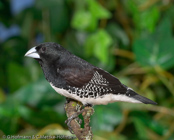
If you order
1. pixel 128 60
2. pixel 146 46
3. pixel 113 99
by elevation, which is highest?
pixel 128 60

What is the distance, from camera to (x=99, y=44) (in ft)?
5.39

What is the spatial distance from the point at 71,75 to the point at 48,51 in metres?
0.10

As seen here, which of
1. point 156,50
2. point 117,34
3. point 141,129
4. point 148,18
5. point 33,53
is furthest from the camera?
point 117,34

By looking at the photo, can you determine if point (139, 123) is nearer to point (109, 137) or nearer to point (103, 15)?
point (109, 137)

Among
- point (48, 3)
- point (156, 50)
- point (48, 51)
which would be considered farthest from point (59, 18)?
point (48, 51)

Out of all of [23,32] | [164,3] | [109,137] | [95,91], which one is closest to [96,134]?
[109,137]

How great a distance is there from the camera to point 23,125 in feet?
5.76

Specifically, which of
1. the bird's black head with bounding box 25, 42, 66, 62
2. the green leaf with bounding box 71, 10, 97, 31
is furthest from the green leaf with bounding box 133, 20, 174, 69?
the bird's black head with bounding box 25, 42, 66, 62

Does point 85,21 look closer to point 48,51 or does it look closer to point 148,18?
point 148,18

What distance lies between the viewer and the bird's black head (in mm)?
906

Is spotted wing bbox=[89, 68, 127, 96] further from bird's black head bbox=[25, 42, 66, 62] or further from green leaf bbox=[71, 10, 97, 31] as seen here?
green leaf bbox=[71, 10, 97, 31]

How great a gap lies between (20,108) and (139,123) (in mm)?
592

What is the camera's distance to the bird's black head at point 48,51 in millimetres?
906

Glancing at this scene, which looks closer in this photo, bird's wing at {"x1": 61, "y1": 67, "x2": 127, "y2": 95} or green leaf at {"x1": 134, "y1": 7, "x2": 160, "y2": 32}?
bird's wing at {"x1": 61, "y1": 67, "x2": 127, "y2": 95}
